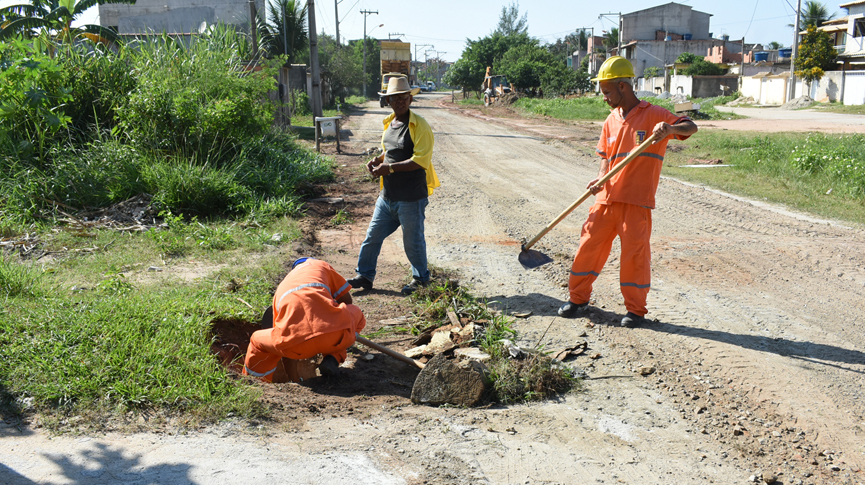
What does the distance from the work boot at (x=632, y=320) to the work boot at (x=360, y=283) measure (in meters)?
2.32

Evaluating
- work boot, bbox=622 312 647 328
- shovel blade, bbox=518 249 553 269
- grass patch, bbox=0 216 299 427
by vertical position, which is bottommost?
work boot, bbox=622 312 647 328

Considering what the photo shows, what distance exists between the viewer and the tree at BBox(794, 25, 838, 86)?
3756 cm

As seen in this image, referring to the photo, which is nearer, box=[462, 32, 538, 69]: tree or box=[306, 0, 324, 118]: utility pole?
box=[306, 0, 324, 118]: utility pole

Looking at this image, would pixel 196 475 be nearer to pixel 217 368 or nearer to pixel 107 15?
pixel 217 368

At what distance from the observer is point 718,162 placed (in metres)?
13.1

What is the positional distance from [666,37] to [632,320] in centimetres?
6545

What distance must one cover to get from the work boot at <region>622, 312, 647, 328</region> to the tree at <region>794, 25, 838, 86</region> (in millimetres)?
40302

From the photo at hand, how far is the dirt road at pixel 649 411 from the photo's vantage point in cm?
290

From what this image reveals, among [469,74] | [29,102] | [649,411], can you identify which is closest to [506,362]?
→ [649,411]

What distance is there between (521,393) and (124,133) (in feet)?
24.5

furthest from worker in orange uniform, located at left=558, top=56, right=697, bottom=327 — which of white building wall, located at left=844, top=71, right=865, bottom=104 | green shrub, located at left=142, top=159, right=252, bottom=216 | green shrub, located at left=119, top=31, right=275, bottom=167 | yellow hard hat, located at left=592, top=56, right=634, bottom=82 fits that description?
white building wall, located at left=844, top=71, right=865, bottom=104

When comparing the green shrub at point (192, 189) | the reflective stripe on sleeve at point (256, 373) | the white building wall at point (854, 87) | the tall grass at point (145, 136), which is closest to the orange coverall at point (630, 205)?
the reflective stripe on sleeve at point (256, 373)

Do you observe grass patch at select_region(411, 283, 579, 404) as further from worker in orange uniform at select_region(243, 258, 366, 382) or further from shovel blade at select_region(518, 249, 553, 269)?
worker in orange uniform at select_region(243, 258, 366, 382)

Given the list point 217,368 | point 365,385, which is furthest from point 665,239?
point 217,368
